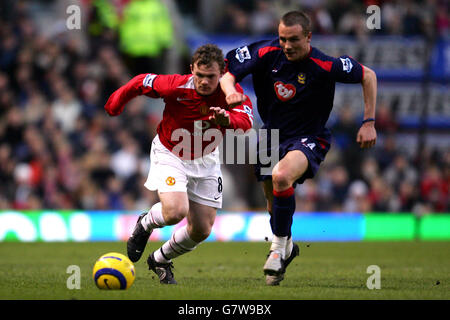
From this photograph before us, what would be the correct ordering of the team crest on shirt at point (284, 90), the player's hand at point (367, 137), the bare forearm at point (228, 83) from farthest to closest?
1. the team crest on shirt at point (284, 90)
2. the player's hand at point (367, 137)
3. the bare forearm at point (228, 83)

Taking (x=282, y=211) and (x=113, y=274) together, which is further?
(x=282, y=211)

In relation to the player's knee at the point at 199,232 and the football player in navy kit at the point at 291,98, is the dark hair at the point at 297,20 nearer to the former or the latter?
the football player in navy kit at the point at 291,98

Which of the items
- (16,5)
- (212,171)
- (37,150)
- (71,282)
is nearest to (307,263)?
(212,171)

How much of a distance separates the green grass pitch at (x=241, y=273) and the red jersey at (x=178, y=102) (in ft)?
4.67

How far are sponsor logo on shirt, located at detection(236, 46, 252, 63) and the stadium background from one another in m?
8.21

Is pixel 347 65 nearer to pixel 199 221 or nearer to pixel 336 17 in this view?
pixel 199 221

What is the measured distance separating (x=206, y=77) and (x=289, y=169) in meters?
1.11

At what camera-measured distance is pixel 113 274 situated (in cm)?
705

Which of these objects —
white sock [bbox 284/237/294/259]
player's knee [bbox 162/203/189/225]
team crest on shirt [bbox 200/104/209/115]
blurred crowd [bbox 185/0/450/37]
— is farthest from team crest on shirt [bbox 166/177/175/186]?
blurred crowd [bbox 185/0/450/37]

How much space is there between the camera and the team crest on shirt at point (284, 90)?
25.9 ft

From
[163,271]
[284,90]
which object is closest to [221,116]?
[284,90]

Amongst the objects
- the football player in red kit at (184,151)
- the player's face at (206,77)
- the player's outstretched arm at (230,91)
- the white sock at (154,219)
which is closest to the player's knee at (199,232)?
the football player in red kit at (184,151)
